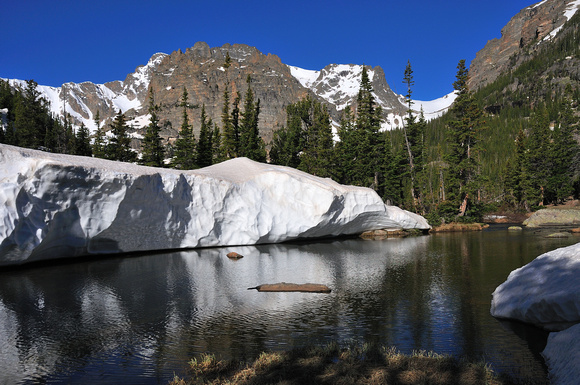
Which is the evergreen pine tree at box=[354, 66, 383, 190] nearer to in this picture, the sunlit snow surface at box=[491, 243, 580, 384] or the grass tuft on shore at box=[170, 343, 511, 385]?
the sunlit snow surface at box=[491, 243, 580, 384]

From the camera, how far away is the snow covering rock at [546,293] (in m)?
7.76

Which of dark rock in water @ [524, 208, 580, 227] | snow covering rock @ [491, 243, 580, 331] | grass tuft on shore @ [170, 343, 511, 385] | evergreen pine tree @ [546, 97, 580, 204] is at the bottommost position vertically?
grass tuft on shore @ [170, 343, 511, 385]

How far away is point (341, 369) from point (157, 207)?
19.3 m

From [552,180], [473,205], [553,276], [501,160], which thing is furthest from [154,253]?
[501,160]

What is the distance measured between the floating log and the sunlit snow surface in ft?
18.1

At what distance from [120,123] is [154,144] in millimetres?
5861

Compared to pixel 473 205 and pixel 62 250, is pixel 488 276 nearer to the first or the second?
pixel 62 250

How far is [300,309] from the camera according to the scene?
11.1 metres

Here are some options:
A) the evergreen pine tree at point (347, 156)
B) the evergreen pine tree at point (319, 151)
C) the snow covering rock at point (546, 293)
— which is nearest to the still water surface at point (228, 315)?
the snow covering rock at point (546, 293)

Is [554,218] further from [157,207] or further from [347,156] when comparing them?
[157,207]

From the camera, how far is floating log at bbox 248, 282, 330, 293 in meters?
13.4

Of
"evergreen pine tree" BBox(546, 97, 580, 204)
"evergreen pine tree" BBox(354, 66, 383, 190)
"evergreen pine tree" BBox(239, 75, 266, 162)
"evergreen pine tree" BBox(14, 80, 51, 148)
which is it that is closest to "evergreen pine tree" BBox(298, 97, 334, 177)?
"evergreen pine tree" BBox(354, 66, 383, 190)

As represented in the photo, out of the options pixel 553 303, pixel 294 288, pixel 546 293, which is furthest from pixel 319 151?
pixel 553 303

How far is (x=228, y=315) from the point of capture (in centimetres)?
1059
